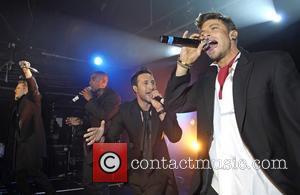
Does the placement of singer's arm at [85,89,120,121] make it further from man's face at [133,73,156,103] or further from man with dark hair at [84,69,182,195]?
man's face at [133,73,156,103]

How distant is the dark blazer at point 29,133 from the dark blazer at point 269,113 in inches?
135

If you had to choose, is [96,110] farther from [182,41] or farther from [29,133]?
[182,41]

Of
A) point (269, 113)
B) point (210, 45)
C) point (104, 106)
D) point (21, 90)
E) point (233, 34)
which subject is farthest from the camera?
point (21, 90)

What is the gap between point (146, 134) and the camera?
2.99 meters

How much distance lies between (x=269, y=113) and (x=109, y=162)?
2964 millimetres

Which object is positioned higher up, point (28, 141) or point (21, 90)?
point (21, 90)

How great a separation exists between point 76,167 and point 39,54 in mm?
3080

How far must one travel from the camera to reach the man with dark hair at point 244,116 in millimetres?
1375

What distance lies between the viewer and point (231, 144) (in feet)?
5.16

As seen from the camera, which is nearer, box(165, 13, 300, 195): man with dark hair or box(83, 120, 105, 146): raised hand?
box(165, 13, 300, 195): man with dark hair

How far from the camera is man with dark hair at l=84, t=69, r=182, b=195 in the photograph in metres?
2.72

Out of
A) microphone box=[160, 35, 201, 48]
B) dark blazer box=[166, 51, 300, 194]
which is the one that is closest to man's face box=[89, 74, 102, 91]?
microphone box=[160, 35, 201, 48]

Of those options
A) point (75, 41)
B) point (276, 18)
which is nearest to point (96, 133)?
point (276, 18)

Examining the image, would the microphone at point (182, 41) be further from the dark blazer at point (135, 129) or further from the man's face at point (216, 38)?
the dark blazer at point (135, 129)
